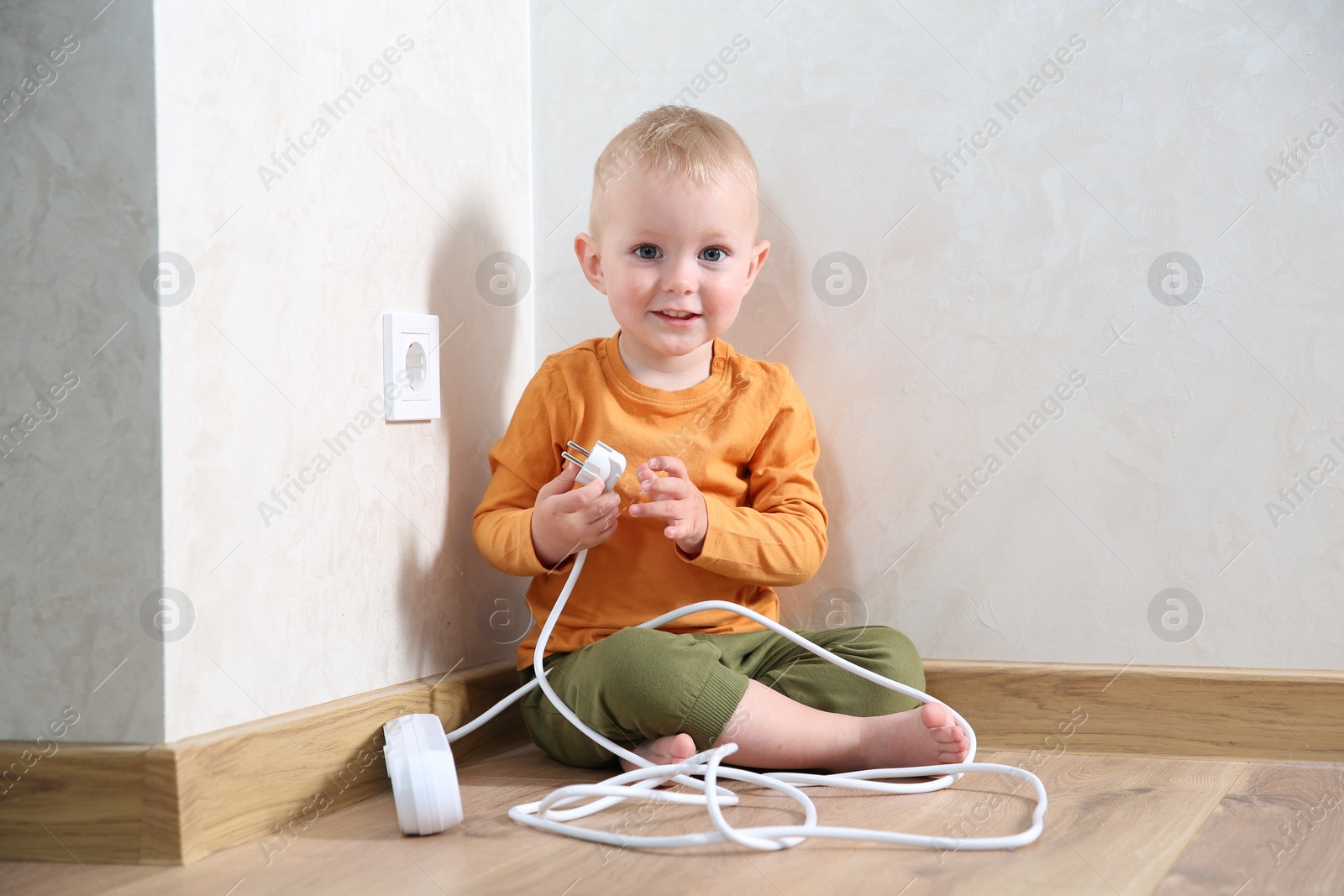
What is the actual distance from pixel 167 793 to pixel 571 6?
0.92 metres

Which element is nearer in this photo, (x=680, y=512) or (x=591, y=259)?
(x=680, y=512)

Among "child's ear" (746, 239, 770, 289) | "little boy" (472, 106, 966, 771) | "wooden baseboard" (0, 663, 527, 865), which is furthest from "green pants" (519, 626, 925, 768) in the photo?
"child's ear" (746, 239, 770, 289)

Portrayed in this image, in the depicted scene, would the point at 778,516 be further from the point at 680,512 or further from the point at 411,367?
the point at 411,367

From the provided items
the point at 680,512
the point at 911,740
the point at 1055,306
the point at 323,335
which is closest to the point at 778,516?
the point at 680,512

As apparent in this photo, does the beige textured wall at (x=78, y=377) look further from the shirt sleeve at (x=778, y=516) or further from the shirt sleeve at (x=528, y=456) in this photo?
the shirt sleeve at (x=778, y=516)

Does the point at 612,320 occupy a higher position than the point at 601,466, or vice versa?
the point at 612,320

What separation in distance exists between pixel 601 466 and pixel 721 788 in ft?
0.93

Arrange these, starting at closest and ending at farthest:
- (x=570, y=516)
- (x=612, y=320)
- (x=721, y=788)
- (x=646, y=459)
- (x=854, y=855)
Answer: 1. (x=854, y=855)
2. (x=721, y=788)
3. (x=570, y=516)
4. (x=646, y=459)
5. (x=612, y=320)

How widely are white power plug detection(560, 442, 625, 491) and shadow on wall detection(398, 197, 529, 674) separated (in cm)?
19

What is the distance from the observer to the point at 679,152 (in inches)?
40.4

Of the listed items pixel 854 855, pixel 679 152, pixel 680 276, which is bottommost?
pixel 854 855

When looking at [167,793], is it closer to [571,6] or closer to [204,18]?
[204,18]

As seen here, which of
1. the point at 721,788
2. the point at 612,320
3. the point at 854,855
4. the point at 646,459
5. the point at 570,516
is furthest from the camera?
the point at 612,320

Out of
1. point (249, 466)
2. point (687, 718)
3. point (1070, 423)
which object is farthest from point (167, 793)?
point (1070, 423)
